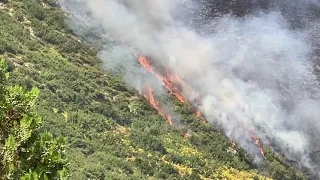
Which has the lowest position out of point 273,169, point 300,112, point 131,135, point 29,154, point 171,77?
point 29,154

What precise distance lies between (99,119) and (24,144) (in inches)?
2454

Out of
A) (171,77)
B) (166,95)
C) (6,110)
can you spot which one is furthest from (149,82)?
(6,110)

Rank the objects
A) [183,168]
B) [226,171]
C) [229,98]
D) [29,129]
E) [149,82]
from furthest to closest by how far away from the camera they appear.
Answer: [229,98]
[149,82]
[226,171]
[183,168]
[29,129]

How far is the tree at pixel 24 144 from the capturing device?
23141mm

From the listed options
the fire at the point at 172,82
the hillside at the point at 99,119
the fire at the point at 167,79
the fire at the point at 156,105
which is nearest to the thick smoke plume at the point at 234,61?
the fire at the point at 172,82

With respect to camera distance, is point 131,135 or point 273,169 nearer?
point 131,135

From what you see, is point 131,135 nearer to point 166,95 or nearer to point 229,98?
point 166,95

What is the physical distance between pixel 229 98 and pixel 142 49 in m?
25.9

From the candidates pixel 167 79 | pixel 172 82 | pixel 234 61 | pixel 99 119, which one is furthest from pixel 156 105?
pixel 234 61

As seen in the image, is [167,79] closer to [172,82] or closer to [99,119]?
[172,82]

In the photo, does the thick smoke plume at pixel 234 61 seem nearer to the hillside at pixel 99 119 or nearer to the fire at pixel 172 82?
the fire at pixel 172 82

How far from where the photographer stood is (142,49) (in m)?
128

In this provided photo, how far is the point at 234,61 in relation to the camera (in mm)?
131750

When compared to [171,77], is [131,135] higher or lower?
lower
